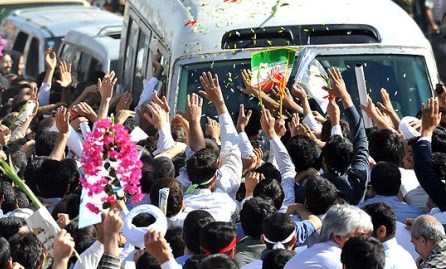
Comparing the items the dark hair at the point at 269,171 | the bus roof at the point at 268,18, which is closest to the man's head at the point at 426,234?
the dark hair at the point at 269,171

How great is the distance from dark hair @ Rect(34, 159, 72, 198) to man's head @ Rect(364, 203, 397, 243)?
90.9 inches

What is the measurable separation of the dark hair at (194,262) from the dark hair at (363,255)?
82 centimetres

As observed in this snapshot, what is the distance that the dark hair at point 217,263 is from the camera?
25.1 ft

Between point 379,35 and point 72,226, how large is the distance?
4525 mm

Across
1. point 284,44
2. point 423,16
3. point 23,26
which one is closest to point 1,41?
point 284,44

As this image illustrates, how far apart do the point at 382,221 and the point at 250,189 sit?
1.45 meters

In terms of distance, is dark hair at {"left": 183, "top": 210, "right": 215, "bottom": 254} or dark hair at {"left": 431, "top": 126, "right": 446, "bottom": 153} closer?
dark hair at {"left": 183, "top": 210, "right": 215, "bottom": 254}

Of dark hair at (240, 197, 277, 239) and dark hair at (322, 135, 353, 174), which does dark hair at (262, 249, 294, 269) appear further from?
dark hair at (322, 135, 353, 174)

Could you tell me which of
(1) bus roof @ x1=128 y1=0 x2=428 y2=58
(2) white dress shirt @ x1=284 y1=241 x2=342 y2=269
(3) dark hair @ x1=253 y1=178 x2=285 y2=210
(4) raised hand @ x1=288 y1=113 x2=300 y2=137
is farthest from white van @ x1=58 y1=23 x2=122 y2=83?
(2) white dress shirt @ x1=284 y1=241 x2=342 y2=269

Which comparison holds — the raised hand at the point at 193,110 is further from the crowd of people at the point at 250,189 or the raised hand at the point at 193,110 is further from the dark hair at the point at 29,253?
the dark hair at the point at 29,253

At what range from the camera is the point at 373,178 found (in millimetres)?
9695

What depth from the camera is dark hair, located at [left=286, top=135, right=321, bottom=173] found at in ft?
34.2

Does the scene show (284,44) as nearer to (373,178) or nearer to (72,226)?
(373,178)

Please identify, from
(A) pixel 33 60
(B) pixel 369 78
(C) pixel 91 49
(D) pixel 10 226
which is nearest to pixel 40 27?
(A) pixel 33 60
